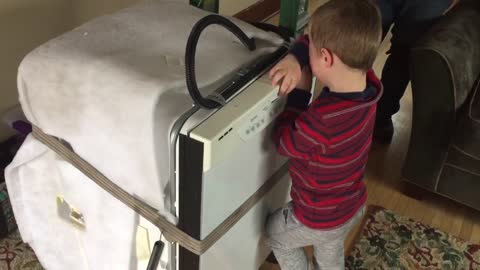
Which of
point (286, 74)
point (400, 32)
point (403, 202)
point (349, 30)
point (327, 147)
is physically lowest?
point (403, 202)

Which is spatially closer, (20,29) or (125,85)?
(125,85)

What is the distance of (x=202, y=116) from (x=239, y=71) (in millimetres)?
183

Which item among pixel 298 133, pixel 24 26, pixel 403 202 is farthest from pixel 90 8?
pixel 403 202

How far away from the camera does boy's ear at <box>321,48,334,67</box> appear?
1014mm

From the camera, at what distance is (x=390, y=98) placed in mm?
2047

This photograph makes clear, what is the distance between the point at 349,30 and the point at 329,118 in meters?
0.17

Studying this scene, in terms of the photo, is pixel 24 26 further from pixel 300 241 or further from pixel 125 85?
pixel 300 241

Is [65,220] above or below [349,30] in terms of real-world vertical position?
below

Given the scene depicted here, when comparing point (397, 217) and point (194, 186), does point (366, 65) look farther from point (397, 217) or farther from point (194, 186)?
point (397, 217)

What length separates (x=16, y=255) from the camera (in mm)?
→ 1515

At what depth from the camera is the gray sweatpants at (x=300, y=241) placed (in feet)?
4.04

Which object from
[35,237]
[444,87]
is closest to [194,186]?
[35,237]

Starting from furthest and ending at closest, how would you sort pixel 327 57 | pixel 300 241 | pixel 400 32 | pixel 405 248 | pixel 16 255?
pixel 400 32, pixel 405 248, pixel 16 255, pixel 300 241, pixel 327 57

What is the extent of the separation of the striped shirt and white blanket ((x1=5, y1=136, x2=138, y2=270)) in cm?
36
